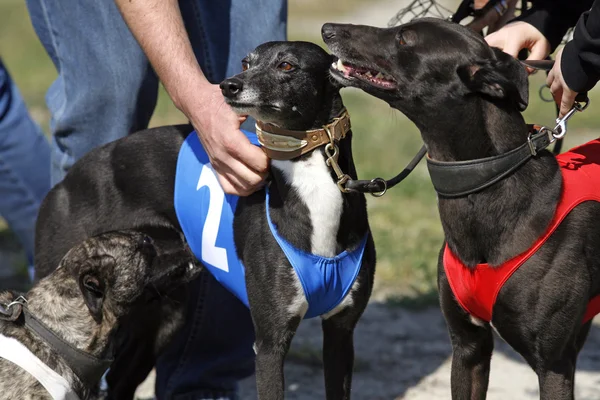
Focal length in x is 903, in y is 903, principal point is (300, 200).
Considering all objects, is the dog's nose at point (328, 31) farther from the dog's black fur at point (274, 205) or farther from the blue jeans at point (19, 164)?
the blue jeans at point (19, 164)

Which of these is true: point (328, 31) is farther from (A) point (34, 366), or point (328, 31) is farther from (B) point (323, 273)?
(A) point (34, 366)

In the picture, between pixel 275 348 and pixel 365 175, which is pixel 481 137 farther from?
pixel 365 175

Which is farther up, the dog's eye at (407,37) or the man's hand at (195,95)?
the dog's eye at (407,37)

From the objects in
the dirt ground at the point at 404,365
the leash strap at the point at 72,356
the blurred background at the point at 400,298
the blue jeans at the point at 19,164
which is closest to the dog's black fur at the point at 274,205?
the blurred background at the point at 400,298

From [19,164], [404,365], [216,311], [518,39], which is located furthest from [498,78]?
[19,164]

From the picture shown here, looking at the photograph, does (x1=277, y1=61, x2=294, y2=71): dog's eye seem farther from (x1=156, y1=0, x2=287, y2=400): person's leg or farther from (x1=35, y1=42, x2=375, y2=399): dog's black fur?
(x1=156, y1=0, x2=287, y2=400): person's leg

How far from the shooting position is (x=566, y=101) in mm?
3391

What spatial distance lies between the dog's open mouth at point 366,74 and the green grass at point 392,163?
1.41ft

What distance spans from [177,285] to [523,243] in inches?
61.1

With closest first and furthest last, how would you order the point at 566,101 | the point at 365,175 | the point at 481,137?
1. the point at 481,137
2. the point at 566,101
3. the point at 365,175

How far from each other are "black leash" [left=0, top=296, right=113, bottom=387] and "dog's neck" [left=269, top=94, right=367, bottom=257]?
99cm

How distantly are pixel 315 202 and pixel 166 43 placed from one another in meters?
0.90

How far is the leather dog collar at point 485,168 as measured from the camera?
3.14m

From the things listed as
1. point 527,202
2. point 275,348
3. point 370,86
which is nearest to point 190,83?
point 370,86
